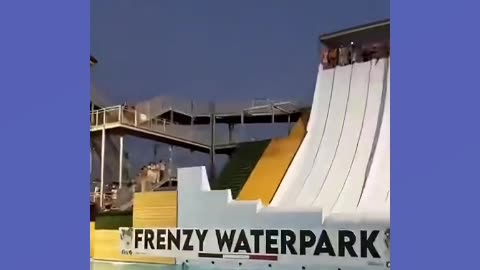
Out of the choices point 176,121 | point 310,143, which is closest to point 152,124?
point 176,121

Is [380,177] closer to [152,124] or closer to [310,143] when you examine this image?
[310,143]

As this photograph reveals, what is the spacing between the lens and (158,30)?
3146 millimetres

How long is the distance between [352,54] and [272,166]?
51 centimetres

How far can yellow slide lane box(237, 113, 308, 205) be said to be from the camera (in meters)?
2.80

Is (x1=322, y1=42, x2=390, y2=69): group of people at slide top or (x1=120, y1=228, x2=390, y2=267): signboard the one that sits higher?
(x1=322, y1=42, x2=390, y2=69): group of people at slide top

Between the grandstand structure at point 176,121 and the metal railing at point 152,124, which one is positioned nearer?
the grandstand structure at point 176,121

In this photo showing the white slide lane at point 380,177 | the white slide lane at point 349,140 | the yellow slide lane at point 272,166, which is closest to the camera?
the white slide lane at point 380,177

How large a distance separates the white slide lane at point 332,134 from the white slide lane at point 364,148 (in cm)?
9

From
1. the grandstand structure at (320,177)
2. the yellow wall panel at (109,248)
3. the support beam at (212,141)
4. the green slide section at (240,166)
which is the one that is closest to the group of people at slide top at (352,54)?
the grandstand structure at (320,177)

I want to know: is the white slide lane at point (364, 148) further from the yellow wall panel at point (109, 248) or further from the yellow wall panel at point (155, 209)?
the yellow wall panel at point (109, 248)

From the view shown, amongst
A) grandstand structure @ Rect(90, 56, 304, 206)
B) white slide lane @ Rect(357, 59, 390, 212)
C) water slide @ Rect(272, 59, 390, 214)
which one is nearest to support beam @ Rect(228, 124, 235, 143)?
grandstand structure @ Rect(90, 56, 304, 206)

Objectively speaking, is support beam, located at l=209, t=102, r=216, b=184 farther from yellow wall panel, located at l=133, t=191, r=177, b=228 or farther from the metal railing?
yellow wall panel, located at l=133, t=191, r=177, b=228

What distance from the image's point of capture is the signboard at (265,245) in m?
2.58

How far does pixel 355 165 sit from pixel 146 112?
3.05ft
